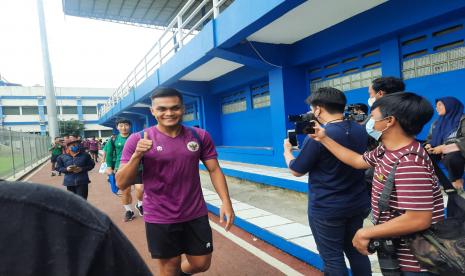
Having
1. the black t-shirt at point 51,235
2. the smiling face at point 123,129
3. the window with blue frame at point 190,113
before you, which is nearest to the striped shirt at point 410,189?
the black t-shirt at point 51,235

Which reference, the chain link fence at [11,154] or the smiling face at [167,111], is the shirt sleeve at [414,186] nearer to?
the smiling face at [167,111]

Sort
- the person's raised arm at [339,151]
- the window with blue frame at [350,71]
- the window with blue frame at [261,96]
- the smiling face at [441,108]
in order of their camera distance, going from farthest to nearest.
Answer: the window with blue frame at [261,96] < the window with blue frame at [350,71] < the smiling face at [441,108] < the person's raised arm at [339,151]

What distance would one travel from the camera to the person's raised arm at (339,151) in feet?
7.33

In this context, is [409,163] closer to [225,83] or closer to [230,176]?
[230,176]

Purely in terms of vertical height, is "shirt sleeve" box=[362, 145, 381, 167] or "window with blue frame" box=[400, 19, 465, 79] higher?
"window with blue frame" box=[400, 19, 465, 79]

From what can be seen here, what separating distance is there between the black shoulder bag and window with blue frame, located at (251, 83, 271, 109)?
8553 mm

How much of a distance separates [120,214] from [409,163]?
6210 millimetres

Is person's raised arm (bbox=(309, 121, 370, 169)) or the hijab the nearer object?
person's raised arm (bbox=(309, 121, 370, 169))

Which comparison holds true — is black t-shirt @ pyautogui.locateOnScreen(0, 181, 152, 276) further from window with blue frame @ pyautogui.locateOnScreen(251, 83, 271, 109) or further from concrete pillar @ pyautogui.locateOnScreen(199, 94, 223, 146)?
concrete pillar @ pyautogui.locateOnScreen(199, 94, 223, 146)

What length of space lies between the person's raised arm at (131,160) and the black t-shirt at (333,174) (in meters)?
1.08

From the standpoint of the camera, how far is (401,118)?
1778 millimetres

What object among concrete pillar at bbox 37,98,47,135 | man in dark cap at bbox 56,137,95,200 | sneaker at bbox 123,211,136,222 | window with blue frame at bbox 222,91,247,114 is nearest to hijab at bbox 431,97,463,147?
sneaker at bbox 123,211,136,222

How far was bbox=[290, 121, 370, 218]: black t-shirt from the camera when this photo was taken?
238 cm

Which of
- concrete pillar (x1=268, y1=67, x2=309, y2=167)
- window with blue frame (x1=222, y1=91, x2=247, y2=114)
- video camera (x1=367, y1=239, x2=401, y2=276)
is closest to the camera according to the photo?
video camera (x1=367, y1=239, x2=401, y2=276)
